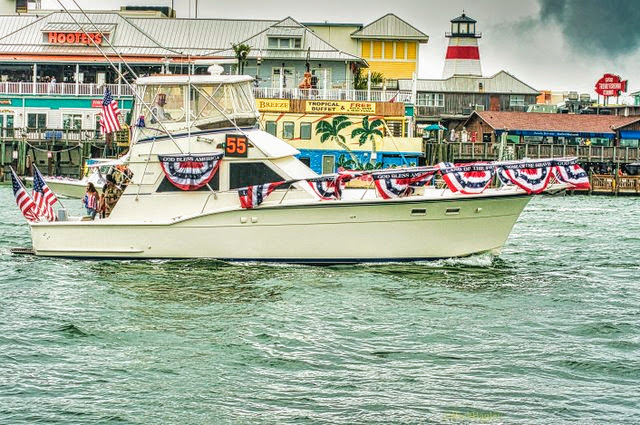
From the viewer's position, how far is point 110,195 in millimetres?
25719

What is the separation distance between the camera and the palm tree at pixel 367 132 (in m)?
54.4

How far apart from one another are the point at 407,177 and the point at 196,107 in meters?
5.09

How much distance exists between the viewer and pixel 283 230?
24.2 m

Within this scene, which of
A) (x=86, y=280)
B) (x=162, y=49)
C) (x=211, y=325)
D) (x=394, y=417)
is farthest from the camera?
(x=162, y=49)

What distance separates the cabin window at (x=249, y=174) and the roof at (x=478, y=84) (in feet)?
250

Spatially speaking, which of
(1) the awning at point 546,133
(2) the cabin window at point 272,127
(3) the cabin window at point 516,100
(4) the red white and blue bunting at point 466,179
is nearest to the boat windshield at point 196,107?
(4) the red white and blue bunting at point 466,179

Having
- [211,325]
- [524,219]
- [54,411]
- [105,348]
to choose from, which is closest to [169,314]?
[211,325]

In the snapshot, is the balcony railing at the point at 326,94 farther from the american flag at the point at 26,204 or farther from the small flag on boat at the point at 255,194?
the small flag on boat at the point at 255,194

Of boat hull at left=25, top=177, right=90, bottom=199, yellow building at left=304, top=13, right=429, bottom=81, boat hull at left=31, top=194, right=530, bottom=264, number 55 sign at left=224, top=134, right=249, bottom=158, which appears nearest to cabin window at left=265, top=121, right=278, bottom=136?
A: boat hull at left=25, top=177, right=90, bottom=199

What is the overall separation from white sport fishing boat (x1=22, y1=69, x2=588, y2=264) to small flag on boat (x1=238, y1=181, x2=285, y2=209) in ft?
0.07

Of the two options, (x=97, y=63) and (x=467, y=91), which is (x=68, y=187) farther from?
(x=467, y=91)

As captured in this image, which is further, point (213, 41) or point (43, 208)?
point (213, 41)

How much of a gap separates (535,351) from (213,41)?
59689 millimetres

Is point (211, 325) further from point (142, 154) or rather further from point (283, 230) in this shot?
point (142, 154)
